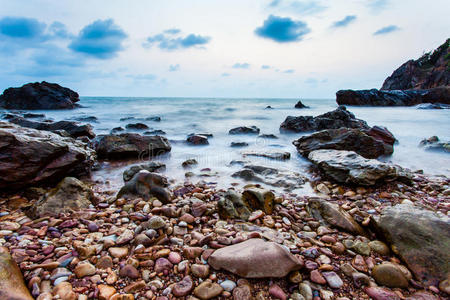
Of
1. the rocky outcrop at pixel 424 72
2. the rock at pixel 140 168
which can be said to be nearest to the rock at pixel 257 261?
the rock at pixel 140 168

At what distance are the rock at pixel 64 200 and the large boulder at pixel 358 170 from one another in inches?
144

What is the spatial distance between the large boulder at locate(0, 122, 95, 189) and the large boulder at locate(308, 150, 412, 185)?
433cm

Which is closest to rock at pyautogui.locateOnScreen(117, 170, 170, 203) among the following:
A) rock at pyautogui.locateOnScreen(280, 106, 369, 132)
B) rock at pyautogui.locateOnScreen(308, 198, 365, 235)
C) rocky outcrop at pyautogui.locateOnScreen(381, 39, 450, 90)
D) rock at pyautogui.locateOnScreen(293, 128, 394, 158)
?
rock at pyautogui.locateOnScreen(308, 198, 365, 235)

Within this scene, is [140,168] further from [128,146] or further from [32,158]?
[128,146]

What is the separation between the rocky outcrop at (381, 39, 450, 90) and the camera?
39812mm

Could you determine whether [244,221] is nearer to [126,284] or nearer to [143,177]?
[126,284]

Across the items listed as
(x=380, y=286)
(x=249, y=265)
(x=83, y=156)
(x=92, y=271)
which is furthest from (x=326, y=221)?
(x=83, y=156)

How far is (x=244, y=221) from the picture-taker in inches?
96.3

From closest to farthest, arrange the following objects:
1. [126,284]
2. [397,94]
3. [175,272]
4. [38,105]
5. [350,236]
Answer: [126,284], [175,272], [350,236], [38,105], [397,94]

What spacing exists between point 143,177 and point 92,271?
5.45 ft

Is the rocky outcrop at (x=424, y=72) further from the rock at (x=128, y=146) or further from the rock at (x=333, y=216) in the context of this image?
the rock at (x=333, y=216)

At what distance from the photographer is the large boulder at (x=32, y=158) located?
302cm

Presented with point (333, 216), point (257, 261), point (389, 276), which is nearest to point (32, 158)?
point (257, 261)

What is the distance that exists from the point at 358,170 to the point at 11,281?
4033mm
